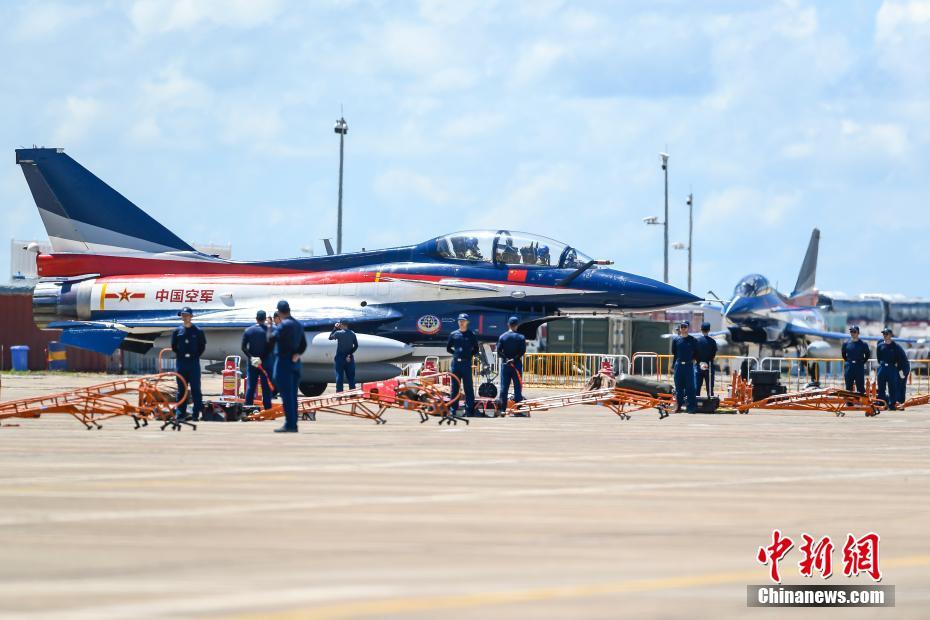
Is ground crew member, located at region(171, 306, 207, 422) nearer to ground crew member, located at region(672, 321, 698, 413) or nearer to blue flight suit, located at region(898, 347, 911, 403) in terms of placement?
ground crew member, located at region(672, 321, 698, 413)

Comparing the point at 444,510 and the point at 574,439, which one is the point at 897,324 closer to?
the point at 574,439

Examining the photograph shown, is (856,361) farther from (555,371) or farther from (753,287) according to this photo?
(753,287)

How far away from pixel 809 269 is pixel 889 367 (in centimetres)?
3130

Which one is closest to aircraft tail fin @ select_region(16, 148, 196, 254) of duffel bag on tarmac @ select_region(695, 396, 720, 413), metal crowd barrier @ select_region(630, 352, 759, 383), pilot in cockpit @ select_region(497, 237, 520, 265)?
pilot in cockpit @ select_region(497, 237, 520, 265)

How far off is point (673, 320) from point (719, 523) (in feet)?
166

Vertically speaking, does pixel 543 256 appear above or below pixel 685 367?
above

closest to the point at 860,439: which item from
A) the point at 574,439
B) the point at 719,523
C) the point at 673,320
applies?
the point at 574,439

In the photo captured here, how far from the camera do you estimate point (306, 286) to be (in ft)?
81.0

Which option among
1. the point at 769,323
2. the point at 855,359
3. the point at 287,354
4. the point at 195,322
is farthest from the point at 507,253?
the point at 769,323

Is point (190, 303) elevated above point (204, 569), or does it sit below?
above

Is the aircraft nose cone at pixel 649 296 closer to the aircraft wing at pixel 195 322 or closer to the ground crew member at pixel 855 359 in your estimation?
the ground crew member at pixel 855 359

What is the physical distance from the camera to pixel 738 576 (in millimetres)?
5004

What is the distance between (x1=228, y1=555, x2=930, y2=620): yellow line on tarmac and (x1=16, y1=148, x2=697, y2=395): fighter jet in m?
16.9

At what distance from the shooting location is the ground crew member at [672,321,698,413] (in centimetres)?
1955
